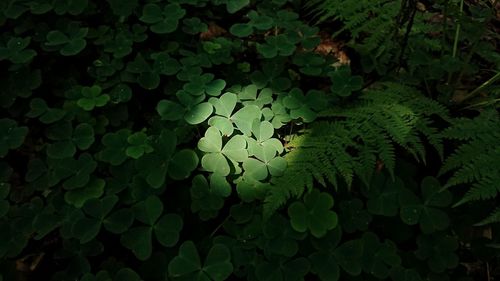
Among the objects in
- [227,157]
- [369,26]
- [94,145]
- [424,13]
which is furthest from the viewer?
[424,13]

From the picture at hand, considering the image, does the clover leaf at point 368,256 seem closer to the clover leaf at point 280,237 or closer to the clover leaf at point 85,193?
the clover leaf at point 280,237

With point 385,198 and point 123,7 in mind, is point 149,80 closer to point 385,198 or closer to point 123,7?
point 123,7

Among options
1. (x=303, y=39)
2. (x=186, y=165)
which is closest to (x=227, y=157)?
(x=186, y=165)

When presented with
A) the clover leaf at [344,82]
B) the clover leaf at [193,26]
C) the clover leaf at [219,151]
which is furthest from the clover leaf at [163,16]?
the clover leaf at [344,82]

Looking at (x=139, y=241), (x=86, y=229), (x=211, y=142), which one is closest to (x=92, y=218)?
(x=86, y=229)

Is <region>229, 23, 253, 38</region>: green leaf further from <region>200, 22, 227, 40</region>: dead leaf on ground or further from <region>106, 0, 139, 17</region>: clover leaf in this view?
<region>106, 0, 139, 17</region>: clover leaf

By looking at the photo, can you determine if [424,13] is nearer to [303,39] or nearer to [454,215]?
[303,39]
